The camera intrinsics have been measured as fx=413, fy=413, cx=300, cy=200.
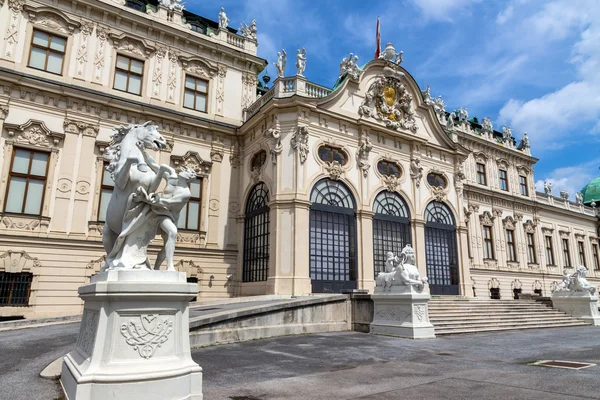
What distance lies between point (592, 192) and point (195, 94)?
45237 mm

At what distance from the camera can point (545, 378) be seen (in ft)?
20.9

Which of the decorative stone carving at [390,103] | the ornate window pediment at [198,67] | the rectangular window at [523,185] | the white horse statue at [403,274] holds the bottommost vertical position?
the white horse statue at [403,274]

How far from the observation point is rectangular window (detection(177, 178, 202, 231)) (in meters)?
20.5

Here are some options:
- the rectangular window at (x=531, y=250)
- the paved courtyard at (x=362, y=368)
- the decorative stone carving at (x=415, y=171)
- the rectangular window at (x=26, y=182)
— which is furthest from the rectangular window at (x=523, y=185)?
the rectangular window at (x=26, y=182)

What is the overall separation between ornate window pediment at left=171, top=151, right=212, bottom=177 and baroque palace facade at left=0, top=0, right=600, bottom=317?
73 mm

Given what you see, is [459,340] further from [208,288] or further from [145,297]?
[208,288]

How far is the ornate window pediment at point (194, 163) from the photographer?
20734 mm

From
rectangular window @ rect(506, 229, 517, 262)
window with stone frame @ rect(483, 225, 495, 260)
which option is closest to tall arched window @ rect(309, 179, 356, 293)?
window with stone frame @ rect(483, 225, 495, 260)

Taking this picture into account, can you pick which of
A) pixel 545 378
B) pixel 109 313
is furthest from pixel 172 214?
pixel 545 378

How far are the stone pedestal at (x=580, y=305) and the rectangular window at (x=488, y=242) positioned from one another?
38.3 feet

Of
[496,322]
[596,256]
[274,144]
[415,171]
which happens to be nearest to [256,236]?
[274,144]

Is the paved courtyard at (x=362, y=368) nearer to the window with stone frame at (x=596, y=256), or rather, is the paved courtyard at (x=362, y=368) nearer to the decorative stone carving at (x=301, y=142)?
the decorative stone carving at (x=301, y=142)

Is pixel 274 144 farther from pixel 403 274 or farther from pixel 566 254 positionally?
pixel 566 254

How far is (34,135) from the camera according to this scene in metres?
17.6
